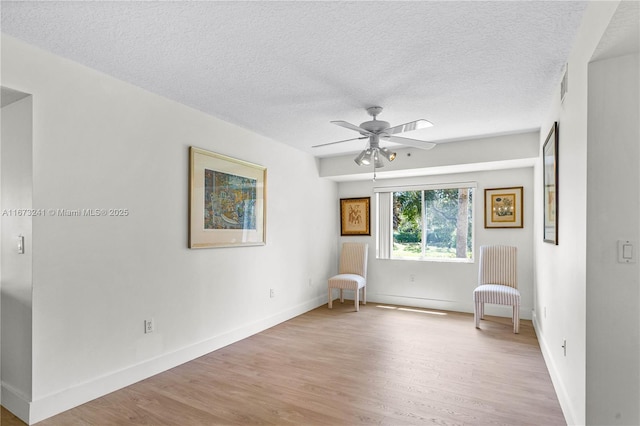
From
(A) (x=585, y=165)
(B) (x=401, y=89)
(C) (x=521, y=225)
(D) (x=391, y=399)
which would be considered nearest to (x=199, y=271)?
(D) (x=391, y=399)

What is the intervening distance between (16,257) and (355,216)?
15.3 ft

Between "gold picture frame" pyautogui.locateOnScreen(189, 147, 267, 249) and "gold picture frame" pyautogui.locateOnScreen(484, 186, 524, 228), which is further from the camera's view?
"gold picture frame" pyautogui.locateOnScreen(484, 186, 524, 228)

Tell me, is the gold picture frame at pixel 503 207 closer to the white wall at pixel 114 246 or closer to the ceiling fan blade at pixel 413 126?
the ceiling fan blade at pixel 413 126

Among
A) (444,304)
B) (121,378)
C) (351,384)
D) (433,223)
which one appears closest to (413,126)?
(351,384)

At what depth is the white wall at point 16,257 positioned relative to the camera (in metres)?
2.36

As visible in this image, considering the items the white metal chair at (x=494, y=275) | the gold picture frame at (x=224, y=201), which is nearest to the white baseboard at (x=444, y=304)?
the white metal chair at (x=494, y=275)

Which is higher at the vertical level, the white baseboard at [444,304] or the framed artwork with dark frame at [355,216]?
the framed artwork with dark frame at [355,216]

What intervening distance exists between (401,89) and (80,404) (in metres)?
3.38

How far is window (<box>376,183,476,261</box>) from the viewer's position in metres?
5.46

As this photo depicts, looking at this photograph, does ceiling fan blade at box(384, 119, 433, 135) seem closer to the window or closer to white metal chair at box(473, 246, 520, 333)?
white metal chair at box(473, 246, 520, 333)

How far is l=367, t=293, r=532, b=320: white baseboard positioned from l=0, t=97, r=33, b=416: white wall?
4646mm

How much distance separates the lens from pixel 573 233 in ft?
6.86

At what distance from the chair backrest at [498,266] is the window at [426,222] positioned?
1.83ft

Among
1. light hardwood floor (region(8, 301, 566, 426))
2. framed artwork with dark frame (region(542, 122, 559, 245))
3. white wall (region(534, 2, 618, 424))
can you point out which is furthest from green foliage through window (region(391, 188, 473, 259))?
white wall (region(534, 2, 618, 424))
